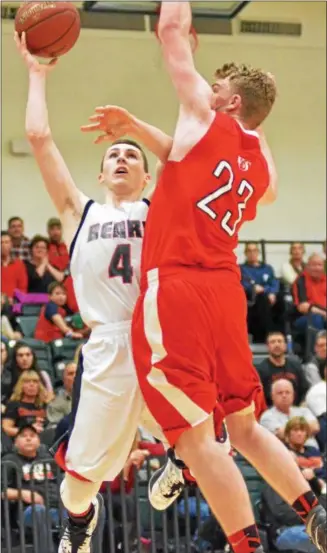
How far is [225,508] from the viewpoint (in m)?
4.47

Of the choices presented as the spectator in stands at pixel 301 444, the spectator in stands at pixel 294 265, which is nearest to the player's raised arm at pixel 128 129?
the spectator in stands at pixel 301 444

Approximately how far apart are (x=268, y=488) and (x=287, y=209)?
8.70 metres

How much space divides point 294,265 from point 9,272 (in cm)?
446

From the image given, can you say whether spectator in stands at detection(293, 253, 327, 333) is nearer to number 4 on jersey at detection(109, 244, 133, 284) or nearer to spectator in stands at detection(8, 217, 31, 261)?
spectator in stands at detection(8, 217, 31, 261)

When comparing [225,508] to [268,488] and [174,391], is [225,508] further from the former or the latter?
[268,488]

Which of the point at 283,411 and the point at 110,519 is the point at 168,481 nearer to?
the point at 110,519

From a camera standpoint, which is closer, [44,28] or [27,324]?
[44,28]

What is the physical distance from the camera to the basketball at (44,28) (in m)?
5.24

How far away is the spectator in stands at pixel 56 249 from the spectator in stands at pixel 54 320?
4.19ft

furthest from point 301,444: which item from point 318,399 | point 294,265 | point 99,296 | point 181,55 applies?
point 294,265

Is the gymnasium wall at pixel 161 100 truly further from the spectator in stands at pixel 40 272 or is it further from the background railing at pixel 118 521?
the background railing at pixel 118 521

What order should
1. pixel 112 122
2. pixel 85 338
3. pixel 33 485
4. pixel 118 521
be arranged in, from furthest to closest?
pixel 85 338, pixel 118 521, pixel 33 485, pixel 112 122

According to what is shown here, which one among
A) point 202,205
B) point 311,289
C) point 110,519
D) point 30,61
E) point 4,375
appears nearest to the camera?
point 202,205

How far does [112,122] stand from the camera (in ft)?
15.8
